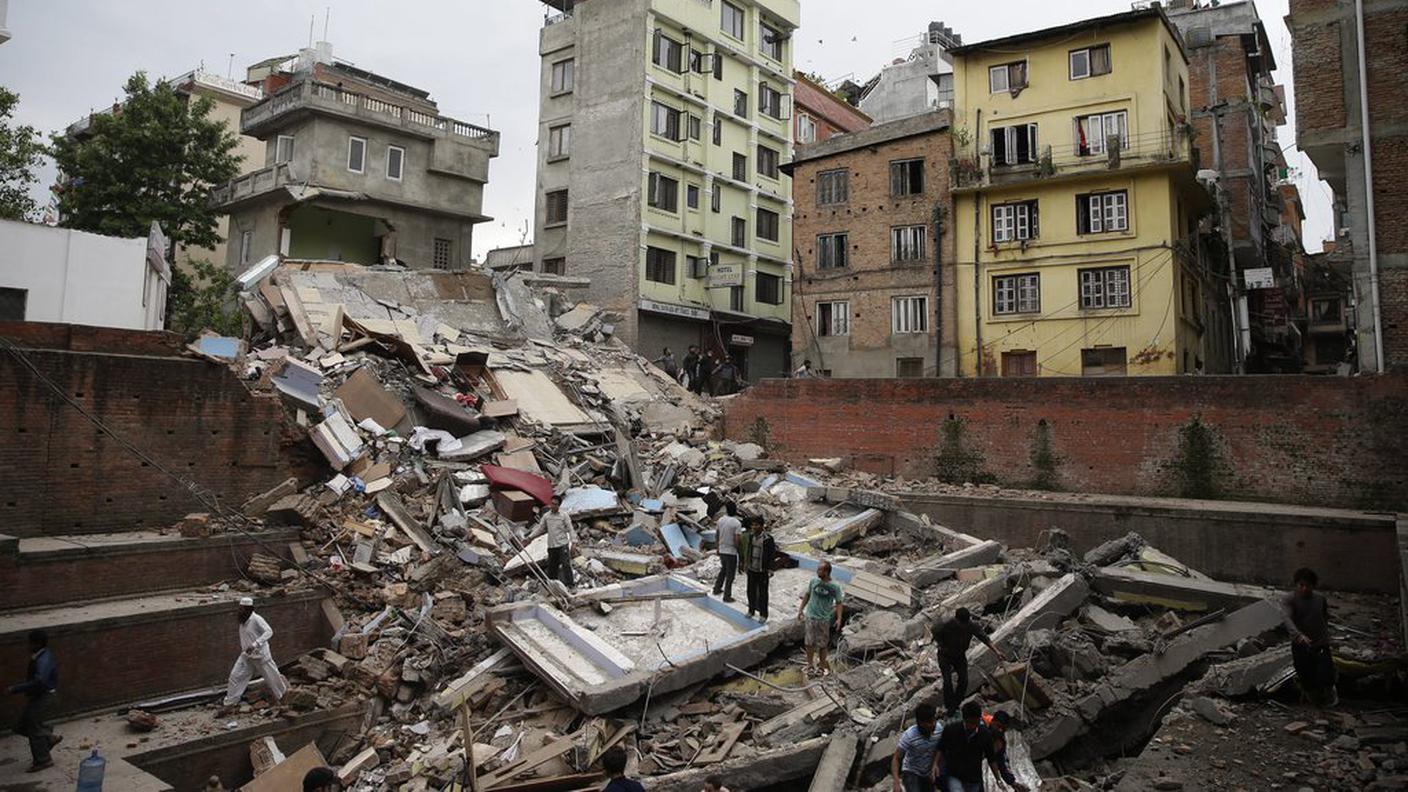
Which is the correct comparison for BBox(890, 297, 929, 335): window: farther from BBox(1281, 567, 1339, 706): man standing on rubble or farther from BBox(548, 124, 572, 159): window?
BBox(1281, 567, 1339, 706): man standing on rubble

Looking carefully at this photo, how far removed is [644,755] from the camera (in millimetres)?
8484

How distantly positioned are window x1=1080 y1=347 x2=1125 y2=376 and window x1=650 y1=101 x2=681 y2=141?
16975mm

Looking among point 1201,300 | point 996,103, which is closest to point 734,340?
point 996,103

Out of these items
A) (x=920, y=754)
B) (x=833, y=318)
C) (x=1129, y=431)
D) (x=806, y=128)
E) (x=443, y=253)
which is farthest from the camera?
(x=806, y=128)

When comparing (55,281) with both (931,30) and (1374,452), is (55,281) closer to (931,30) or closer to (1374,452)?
(1374,452)

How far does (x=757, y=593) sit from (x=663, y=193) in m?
22.3

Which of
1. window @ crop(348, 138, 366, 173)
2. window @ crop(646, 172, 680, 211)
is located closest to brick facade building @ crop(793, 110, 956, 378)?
window @ crop(646, 172, 680, 211)

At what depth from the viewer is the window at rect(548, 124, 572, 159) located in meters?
31.3

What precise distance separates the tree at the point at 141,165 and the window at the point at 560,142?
11417 mm

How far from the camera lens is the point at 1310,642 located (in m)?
8.30

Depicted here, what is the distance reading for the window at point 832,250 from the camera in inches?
1079

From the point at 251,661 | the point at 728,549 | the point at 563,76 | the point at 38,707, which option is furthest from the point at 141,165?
the point at 728,549

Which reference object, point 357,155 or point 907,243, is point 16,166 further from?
point 907,243

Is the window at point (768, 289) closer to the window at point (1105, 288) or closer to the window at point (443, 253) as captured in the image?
the window at point (443, 253)
